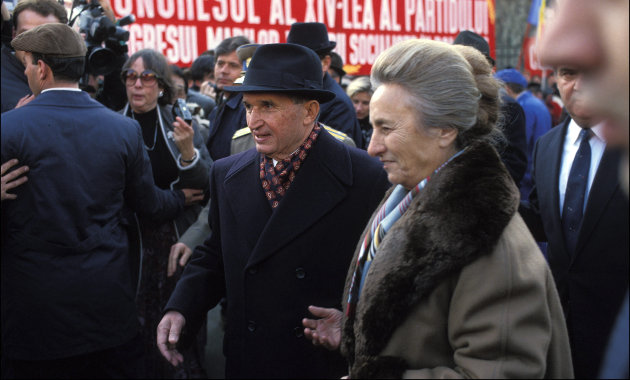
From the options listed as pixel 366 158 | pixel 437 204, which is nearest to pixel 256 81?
pixel 366 158

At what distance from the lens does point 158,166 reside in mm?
3908

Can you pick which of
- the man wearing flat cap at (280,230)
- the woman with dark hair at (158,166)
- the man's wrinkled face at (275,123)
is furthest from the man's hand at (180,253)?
the man's wrinkled face at (275,123)

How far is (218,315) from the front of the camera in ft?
20.9

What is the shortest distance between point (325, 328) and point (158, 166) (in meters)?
2.18

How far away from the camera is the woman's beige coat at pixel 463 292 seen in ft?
4.88

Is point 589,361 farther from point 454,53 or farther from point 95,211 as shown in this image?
point 95,211

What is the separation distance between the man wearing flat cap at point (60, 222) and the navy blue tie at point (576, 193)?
2104 mm

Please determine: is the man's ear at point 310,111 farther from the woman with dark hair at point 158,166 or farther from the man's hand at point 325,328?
the woman with dark hair at point 158,166

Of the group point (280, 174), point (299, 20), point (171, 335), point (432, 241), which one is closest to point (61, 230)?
point (171, 335)

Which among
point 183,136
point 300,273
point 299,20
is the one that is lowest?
point 300,273

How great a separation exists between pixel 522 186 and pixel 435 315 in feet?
11.6

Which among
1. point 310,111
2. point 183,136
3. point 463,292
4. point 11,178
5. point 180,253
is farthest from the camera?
point 183,136

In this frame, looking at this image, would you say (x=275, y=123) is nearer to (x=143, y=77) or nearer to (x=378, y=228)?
(x=378, y=228)

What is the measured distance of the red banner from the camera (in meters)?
7.14
